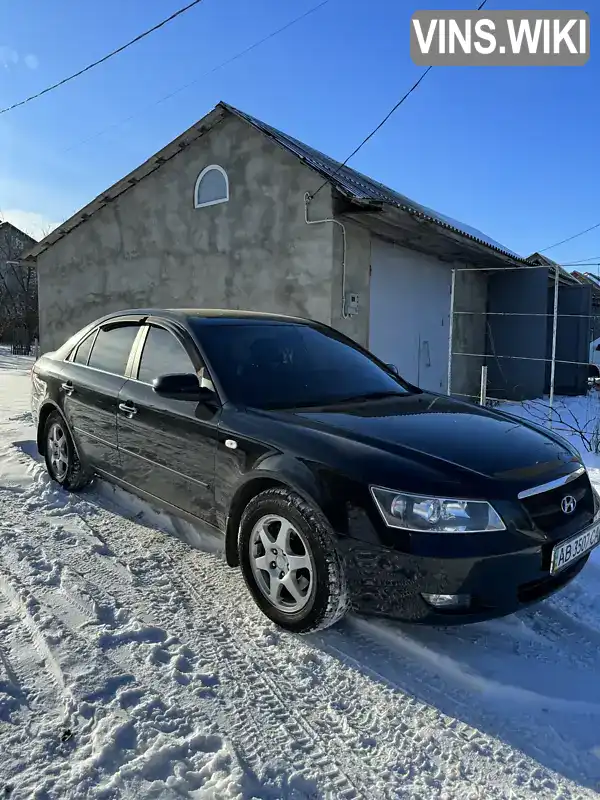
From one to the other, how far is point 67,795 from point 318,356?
263cm

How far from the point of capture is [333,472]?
253cm

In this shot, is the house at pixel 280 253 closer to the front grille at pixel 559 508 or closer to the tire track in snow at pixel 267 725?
A: the front grille at pixel 559 508

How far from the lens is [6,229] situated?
33719 millimetres

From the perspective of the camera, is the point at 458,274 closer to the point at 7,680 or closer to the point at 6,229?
the point at 7,680

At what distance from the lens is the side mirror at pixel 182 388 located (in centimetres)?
313

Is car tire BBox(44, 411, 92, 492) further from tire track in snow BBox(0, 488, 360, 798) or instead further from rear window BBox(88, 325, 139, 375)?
tire track in snow BBox(0, 488, 360, 798)

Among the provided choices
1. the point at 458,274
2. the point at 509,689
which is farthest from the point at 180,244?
the point at 509,689

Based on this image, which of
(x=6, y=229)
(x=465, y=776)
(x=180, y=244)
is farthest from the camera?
(x=6, y=229)

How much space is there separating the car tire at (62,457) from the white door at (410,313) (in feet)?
18.3

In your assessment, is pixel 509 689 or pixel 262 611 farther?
pixel 262 611

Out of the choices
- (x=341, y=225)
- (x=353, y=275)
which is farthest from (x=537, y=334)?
(x=341, y=225)

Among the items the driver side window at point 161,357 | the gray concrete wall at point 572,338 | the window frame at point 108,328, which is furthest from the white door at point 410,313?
the driver side window at point 161,357

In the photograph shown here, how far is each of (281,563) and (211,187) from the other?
9261mm

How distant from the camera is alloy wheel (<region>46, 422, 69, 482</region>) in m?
4.70
